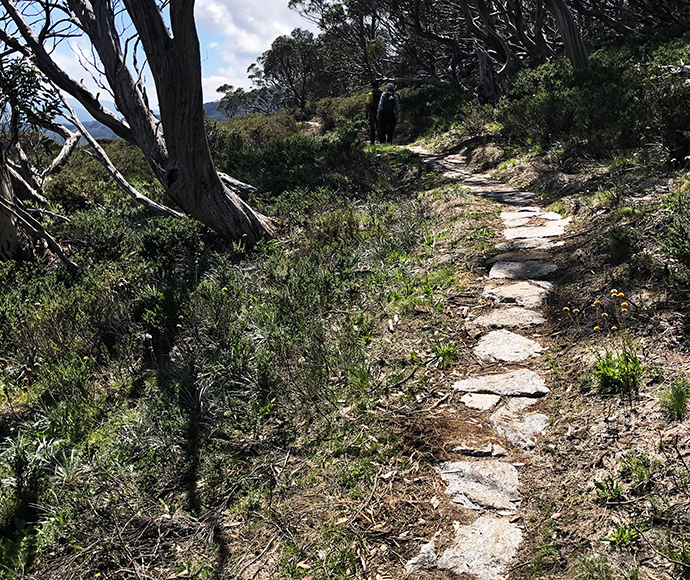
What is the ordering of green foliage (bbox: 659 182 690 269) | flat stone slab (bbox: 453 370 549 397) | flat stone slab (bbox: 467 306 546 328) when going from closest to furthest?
1. flat stone slab (bbox: 453 370 549 397)
2. green foliage (bbox: 659 182 690 269)
3. flat stone slab (bbox: 467 306 546 328)

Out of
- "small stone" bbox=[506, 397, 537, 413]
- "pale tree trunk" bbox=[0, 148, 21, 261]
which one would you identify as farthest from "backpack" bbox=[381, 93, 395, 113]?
"small stone" bbox=[506, 397, 537, 413]

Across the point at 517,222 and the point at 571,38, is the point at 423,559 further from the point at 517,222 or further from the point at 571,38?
the point at 571,38

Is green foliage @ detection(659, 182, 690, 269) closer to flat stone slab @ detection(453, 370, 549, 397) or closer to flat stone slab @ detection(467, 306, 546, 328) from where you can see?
flat stone slab @ detection(467, 306, 546, 328)

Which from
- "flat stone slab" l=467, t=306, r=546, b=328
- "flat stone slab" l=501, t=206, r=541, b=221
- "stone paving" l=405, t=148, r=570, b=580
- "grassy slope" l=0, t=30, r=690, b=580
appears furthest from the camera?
"flat stone slab" l=501, t=206, r=541, b=221

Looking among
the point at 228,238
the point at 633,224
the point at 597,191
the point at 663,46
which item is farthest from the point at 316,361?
the point at 663,46

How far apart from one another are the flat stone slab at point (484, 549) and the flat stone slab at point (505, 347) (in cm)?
142

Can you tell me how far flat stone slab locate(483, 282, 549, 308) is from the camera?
4.21m

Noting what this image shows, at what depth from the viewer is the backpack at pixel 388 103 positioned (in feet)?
46.7

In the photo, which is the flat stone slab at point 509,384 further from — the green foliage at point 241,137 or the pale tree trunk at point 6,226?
the green foliage at point 241,137

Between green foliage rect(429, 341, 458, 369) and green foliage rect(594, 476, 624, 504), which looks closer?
green foliage rect(594, 476, 624, 504)

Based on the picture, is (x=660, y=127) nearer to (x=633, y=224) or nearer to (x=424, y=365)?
(x=633, y=224)

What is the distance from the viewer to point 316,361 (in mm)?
Result: 3861

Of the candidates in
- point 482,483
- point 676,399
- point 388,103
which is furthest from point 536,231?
point 388,103

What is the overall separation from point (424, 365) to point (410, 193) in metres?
5.77
